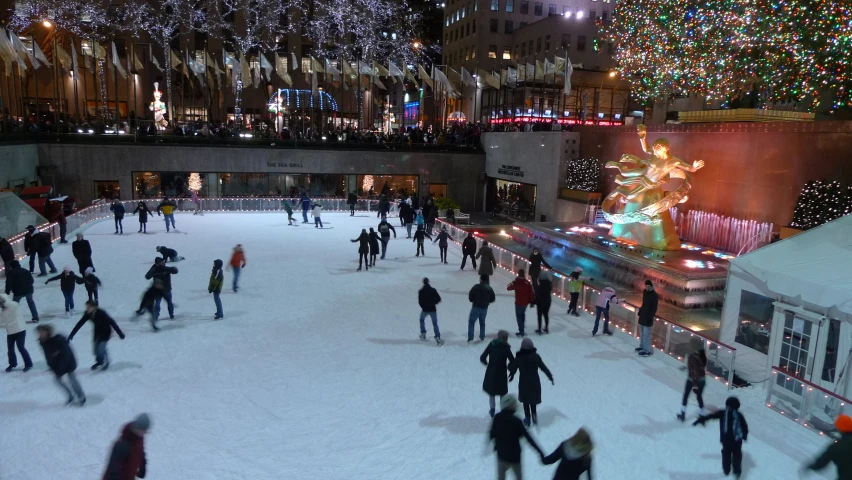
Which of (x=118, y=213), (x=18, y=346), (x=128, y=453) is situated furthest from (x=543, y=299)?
(x=118, y=213)

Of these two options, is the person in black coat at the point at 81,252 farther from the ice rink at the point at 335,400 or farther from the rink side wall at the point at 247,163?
the rink side wall at the point at 247,163

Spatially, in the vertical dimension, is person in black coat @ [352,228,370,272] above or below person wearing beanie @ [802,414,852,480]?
above

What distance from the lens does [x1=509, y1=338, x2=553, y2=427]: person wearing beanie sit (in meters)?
6.82

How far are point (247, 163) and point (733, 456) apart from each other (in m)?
28.7

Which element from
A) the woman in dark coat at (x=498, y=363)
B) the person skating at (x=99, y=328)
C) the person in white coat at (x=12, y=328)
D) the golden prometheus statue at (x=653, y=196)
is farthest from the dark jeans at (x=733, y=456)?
the golden prometheus statue at (x=653, y=196)

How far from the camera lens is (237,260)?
13055 millimetres

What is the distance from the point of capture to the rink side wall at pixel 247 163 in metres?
28.4

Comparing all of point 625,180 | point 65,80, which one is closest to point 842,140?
point 625,180

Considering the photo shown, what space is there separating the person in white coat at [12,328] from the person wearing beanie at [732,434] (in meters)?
9.45

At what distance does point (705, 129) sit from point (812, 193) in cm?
498

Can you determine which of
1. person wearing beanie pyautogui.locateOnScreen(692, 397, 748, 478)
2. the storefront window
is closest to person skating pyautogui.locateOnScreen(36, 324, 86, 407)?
person wearing beanie pyautogui.locateOnScreen(692, 397, 748, 478)

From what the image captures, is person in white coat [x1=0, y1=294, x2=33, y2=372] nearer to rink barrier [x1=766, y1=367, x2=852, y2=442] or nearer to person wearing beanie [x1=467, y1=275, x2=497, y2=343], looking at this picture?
person wearing beanie [x1=467, y1=275, x2=497, y2=343]

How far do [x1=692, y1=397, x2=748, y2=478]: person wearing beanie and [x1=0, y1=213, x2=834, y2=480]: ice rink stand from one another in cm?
28

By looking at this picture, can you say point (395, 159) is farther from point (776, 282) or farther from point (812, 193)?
point (776, 282)
